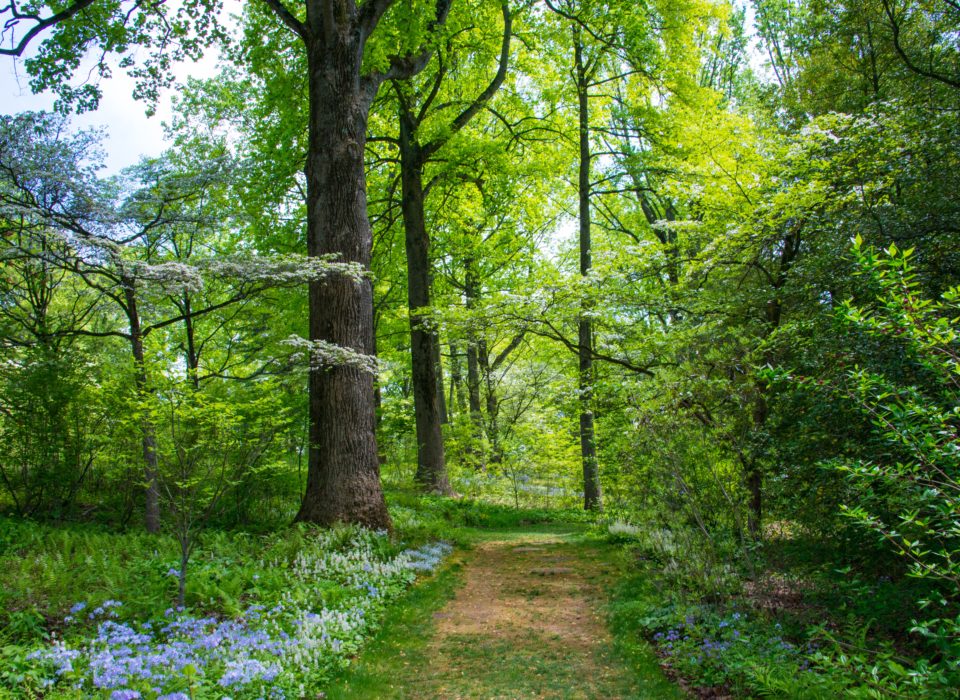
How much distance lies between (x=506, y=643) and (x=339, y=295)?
506cm

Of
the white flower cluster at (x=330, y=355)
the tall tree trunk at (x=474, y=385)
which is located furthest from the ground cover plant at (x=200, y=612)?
the tall tree trunk at (x=474, y=385)

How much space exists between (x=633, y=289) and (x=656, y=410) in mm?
3469

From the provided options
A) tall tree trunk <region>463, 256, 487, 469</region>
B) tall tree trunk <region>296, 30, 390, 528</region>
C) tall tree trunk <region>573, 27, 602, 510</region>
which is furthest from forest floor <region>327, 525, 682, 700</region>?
tall tree trunk <region>463, 256, 487, 469</region>

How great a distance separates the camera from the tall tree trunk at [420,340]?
13070 millimetres

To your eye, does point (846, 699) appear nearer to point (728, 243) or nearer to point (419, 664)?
point (419, 664)

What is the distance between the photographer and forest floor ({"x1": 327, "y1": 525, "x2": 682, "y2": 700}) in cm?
443

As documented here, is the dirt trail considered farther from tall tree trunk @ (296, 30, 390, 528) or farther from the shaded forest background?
tall tree trunk @ (296, 30, 390, 528)

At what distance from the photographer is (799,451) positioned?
16.4 feet

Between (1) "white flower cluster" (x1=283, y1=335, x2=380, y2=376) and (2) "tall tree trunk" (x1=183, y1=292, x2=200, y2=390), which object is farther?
(1) "white flower cluster" (x1=283, y1=335, x2=380, y2=376)

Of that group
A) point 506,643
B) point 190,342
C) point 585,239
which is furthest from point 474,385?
point 506,643

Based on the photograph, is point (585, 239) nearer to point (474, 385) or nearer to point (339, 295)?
point (339, 295)

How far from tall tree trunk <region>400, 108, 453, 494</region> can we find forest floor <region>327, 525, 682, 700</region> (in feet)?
15.7

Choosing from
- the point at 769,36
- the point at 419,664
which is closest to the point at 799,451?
the point at 419,664

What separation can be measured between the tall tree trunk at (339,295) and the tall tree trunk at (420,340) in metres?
4.43
